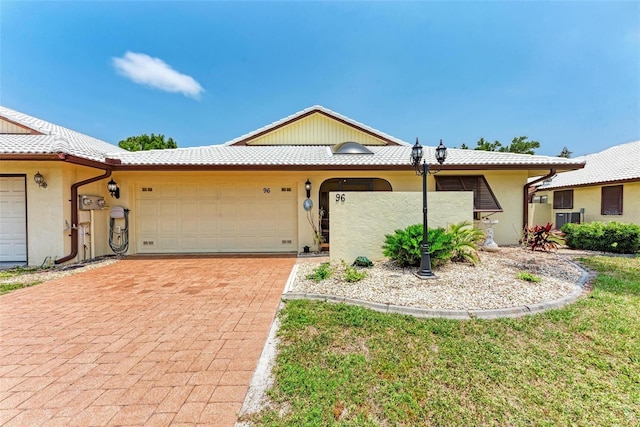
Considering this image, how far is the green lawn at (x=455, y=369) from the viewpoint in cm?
234

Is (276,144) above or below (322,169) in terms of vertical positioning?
above

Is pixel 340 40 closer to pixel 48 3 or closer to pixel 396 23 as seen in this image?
pixel 396 23

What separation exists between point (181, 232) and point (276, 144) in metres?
6.21

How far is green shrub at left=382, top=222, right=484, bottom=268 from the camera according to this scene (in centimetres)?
612

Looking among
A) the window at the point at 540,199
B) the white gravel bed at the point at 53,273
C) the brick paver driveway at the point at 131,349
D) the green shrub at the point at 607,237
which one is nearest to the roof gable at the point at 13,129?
the white gravel bed at the point at 53,273

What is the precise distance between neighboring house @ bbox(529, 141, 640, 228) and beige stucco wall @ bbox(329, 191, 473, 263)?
7.76 metres

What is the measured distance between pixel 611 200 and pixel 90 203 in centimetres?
2126

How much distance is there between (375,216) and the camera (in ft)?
23.9

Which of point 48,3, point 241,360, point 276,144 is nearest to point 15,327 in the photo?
point 241,360

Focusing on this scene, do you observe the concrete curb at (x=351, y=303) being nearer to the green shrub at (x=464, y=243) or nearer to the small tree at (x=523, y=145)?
the green shrub at (x=464, y=243)

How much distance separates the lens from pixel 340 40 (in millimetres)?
12000

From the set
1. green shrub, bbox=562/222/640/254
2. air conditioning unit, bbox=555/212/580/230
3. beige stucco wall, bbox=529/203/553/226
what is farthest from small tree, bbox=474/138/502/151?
green shrub, bbox=562/222/640/254

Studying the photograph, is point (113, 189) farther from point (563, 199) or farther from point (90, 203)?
point (563, 199)

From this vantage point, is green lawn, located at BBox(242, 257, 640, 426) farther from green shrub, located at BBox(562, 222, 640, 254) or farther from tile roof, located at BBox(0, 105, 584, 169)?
green shrub, located at BBox(562, 222, 640, 254)
